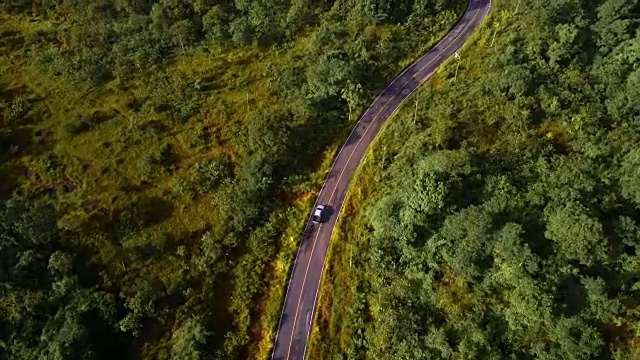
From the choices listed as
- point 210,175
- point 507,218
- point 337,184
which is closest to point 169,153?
point 210,175

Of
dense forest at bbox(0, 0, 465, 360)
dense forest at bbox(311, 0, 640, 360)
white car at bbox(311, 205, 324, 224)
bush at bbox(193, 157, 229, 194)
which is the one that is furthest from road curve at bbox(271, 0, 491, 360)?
bush at bbox(193, 157, 229, 194)

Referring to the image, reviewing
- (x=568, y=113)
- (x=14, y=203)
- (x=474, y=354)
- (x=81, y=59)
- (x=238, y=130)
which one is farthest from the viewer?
(x=81, y=59)

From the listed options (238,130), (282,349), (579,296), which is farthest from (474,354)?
(238,130)

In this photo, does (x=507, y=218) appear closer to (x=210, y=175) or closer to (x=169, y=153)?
(x=210, y=175)

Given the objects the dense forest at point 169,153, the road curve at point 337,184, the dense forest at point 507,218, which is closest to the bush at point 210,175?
the dense forest at point 169,153

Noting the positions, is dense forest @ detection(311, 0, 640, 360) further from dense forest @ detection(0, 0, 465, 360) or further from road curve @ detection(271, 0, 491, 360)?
dense forest @ detection(0, 0, 465, 360)

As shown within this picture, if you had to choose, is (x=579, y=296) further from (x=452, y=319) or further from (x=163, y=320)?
(x=163, y=320)
